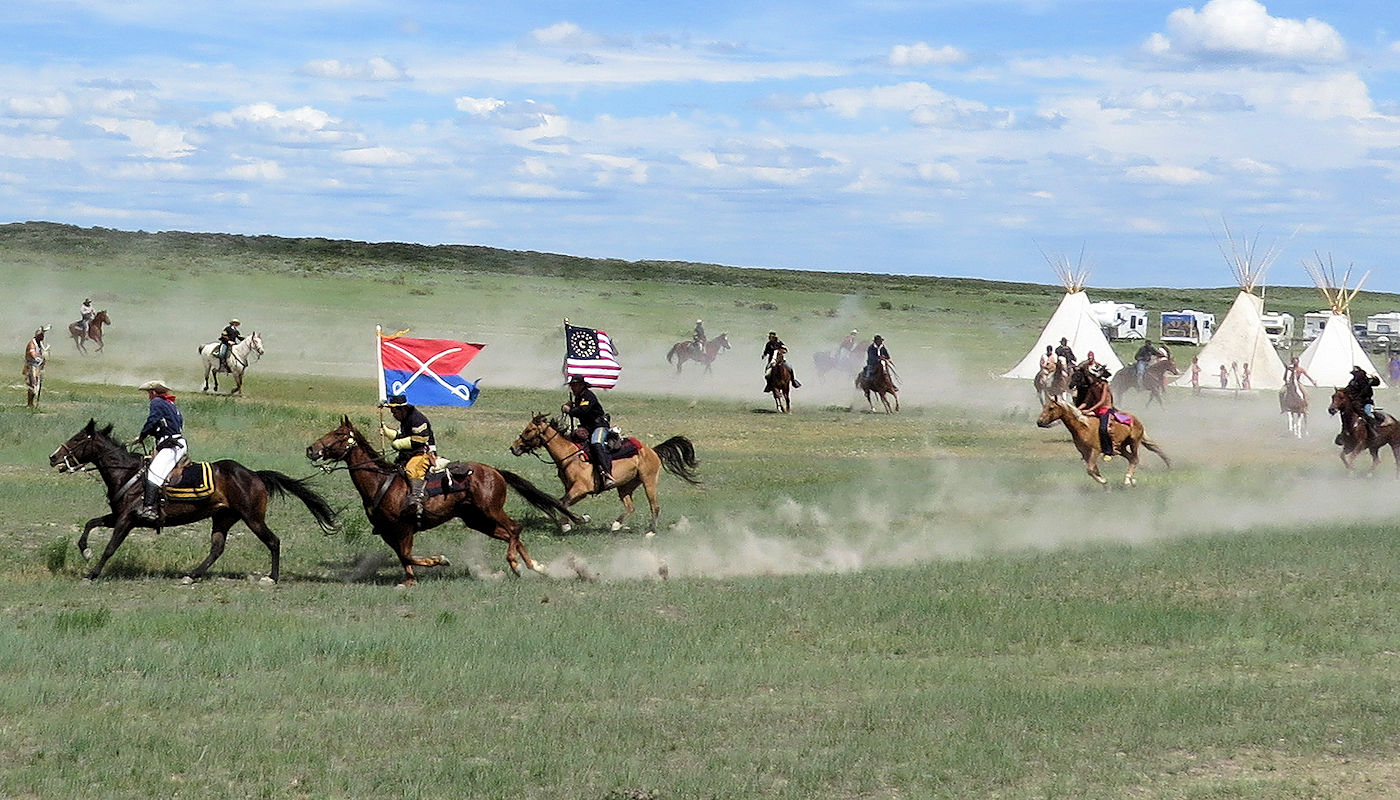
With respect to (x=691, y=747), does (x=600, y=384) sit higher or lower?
higher

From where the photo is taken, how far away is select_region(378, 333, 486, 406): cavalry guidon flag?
20.8 m

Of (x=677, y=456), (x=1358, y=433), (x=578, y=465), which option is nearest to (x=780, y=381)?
(x=1358, y=433)

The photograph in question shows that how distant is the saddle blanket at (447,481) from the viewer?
57.1 ft

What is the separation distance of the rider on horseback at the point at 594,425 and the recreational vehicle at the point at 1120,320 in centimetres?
7001

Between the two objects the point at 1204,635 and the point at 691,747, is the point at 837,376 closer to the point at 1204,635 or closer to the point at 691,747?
the point at 1204,635

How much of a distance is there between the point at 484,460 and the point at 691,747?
19.0 metres

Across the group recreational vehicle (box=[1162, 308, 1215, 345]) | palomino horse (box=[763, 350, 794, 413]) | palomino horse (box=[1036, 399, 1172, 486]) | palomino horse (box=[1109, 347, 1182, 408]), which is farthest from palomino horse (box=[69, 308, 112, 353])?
recreational vehicle (box=[1162, 308, 1215, 345])

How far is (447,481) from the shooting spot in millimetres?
17453

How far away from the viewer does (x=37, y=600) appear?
52.2ft

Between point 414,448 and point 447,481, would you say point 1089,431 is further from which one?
point 414,448

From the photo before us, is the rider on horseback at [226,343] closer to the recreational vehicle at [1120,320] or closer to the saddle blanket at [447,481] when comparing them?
the saddle blanket at [447,481]

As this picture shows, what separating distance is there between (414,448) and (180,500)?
256 centimetres

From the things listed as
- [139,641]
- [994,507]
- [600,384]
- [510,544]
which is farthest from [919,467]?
[139,641]

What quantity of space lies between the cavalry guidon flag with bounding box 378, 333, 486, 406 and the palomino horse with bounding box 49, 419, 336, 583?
3.19 m
